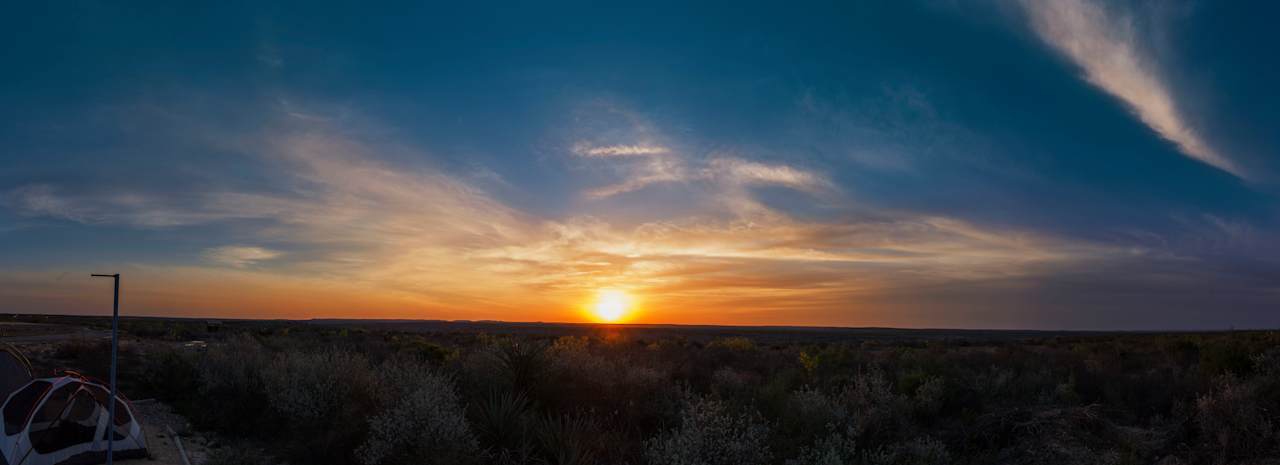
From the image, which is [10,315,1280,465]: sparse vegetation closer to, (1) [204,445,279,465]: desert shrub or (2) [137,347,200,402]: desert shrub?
(1) [204,445,279,465]: desert shrub

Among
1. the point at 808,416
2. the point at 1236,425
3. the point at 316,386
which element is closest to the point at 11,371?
the point at 316,386

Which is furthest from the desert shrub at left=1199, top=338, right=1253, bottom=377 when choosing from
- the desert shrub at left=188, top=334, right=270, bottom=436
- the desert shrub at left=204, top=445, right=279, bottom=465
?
the desert shrub at left=188, top=334, right=270, bottom=436

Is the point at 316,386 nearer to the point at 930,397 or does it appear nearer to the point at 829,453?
the point at 829,453

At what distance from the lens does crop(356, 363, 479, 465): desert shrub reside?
353 inches

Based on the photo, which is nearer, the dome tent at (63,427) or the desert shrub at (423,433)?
the desert shrub at (423,433)

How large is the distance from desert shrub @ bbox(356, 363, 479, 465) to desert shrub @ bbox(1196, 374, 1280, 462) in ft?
34.2

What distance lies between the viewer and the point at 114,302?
22.0ft

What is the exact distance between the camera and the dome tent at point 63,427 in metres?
12.1

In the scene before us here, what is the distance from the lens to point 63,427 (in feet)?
41.2

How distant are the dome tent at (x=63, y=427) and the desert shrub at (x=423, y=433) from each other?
5697 mm

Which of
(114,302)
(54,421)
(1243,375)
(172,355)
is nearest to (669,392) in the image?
(114,302)

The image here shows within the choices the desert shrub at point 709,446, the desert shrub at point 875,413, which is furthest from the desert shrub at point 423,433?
the desert shrub at point 875,413

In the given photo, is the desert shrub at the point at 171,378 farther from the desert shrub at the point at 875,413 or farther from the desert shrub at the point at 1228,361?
the desert shrub at the point at 1228,361

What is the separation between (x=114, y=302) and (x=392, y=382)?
6.25 metres
